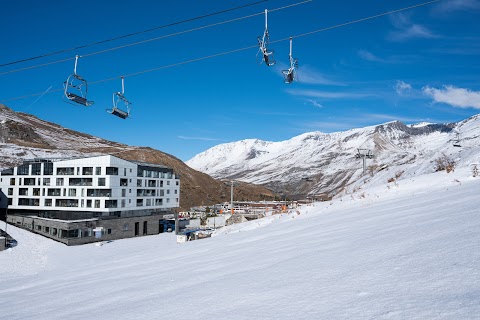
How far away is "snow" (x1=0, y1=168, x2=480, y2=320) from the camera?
11.8 feet

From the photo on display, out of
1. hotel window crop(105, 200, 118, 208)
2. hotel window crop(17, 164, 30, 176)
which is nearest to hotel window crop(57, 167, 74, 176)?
hotel window crop(17, 164, 30, 176)

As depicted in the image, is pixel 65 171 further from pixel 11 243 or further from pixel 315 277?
pixel 315 277

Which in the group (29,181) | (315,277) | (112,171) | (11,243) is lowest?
(11,243)

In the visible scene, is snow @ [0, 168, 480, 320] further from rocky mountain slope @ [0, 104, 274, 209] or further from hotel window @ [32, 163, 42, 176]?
rocky mountain slope @ [0, 104, 274, 209]

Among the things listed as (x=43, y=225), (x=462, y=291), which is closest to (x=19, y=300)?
(x=462, y=291)

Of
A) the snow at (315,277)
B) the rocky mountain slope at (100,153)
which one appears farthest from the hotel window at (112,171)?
the rocky mountain slope at (100,153)

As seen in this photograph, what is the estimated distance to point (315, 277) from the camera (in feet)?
15.5

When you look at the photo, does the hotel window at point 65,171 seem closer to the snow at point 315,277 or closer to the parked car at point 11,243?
the parked car at point 11,243

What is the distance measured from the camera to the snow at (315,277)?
11.8ft

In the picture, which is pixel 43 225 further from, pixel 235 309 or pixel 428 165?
pixel 235 309

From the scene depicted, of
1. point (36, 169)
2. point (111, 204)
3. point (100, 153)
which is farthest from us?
point (100, 153)

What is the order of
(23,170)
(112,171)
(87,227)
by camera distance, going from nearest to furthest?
(87,227), (112,171), (23,170)

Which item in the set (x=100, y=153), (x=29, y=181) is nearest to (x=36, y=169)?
(x=29, y=181)

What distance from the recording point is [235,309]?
414 cm
